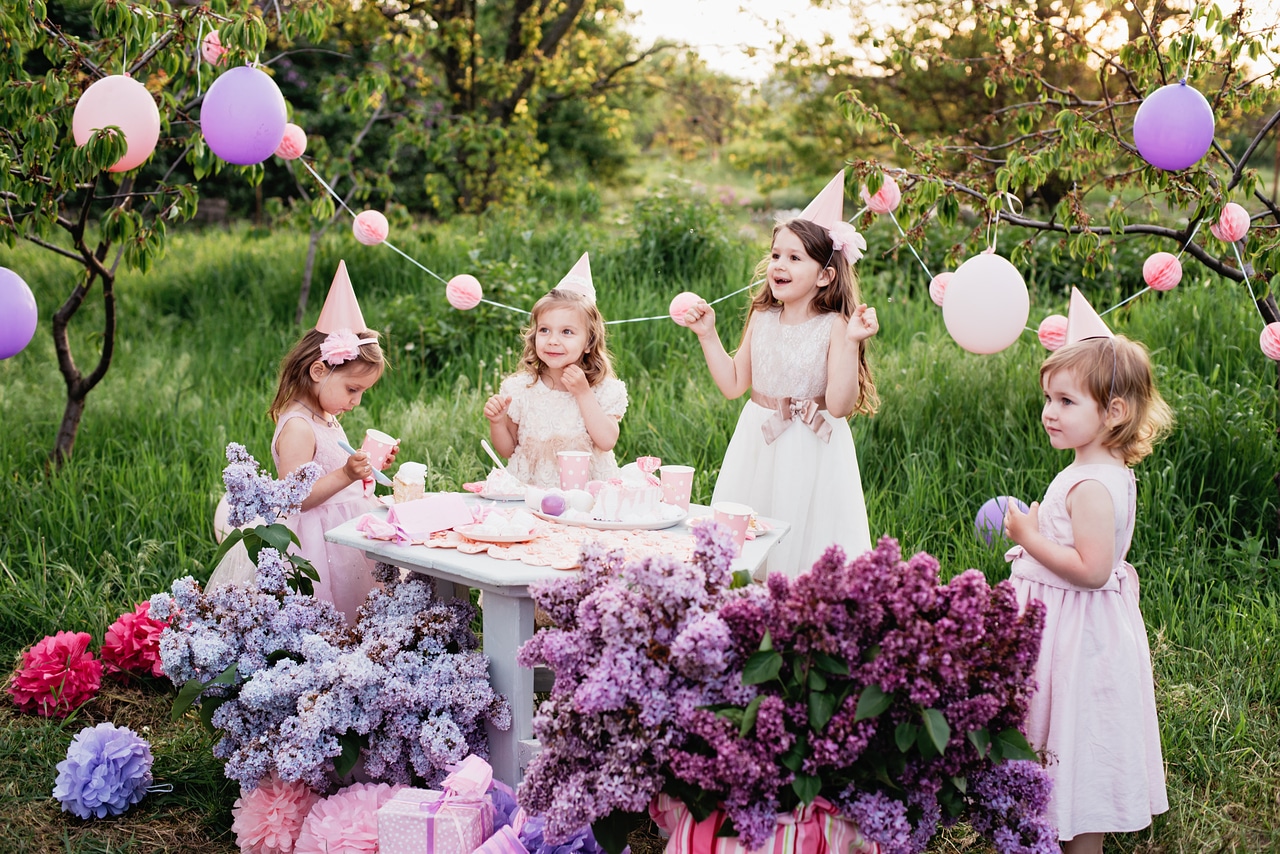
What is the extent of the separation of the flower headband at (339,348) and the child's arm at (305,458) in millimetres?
229

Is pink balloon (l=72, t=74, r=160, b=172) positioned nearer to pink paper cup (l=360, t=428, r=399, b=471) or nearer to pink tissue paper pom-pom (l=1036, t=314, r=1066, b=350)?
pink paper cup (l=360, t=428, r=399, b=471)

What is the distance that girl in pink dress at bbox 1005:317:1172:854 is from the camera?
266cm

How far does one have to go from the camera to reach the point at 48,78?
3893mm

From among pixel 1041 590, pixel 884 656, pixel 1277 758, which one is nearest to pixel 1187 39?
pixel 1041 590

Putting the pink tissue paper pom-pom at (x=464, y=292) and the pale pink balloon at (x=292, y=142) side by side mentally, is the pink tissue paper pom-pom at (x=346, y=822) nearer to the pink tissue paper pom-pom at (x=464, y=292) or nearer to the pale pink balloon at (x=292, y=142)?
the pink tissue paper pom-pom at (x=464, y=292)

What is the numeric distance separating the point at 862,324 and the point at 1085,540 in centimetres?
103

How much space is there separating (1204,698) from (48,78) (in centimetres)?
454

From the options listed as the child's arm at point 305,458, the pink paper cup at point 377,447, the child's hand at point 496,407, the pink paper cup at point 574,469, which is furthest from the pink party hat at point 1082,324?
the child's arm at point 305,458

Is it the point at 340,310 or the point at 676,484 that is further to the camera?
the point at 340,310

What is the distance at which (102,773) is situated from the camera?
3020 mm

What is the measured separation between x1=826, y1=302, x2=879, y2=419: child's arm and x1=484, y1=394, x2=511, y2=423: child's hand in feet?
3.80

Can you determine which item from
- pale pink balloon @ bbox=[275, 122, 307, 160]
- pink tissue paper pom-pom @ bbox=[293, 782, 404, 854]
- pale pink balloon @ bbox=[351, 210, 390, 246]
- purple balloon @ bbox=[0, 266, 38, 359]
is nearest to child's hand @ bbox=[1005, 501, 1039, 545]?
pink tissue paper pom-pom @ bbox=[293, 782, 404, 854]

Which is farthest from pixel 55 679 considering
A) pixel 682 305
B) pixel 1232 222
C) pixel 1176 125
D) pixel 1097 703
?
pixel 1232 222

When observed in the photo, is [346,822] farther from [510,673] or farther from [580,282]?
[580,282]
